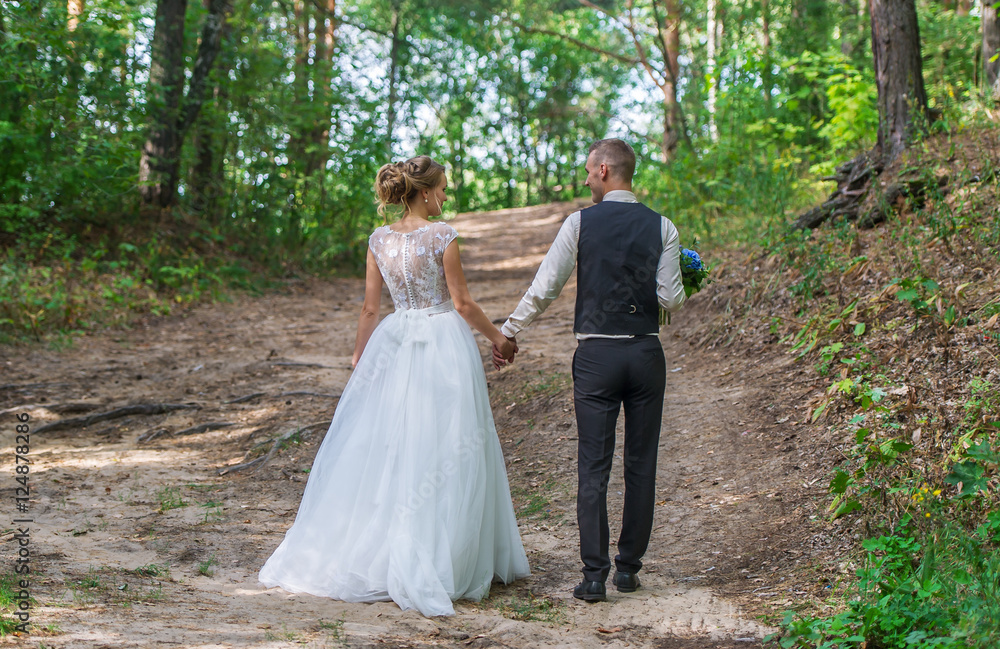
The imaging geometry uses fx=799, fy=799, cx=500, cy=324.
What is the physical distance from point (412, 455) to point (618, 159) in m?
→ 1.75

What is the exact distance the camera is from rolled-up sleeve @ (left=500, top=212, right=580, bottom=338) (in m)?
3.81

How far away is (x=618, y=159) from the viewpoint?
3801 mm

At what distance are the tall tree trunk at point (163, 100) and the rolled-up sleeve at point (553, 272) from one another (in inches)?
373

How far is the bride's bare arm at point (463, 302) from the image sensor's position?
13.3ft

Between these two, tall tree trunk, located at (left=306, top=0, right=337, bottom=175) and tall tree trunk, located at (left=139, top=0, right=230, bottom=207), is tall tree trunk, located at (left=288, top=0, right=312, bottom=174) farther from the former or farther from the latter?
tall tree trunk, located at (left=139, top=0, right=230, bottom=207)

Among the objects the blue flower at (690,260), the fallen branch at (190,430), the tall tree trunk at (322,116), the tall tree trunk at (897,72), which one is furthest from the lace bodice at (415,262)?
the tall tree trunk at (322,116)

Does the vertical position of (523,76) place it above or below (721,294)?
above

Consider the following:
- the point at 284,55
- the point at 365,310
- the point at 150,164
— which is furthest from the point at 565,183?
the point at 365,310

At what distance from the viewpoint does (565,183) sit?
37.5 meters

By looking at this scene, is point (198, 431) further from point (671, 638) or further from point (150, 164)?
point (150, 164)

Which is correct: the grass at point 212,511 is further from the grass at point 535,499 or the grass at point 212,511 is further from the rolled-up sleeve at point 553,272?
the rolled-up sleeve at point 553,272

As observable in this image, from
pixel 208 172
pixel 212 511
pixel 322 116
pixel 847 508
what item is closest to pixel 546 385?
pixel 212 511

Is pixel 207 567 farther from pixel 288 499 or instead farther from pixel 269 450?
pixel 269 450

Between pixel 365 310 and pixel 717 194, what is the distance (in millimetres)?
8198
